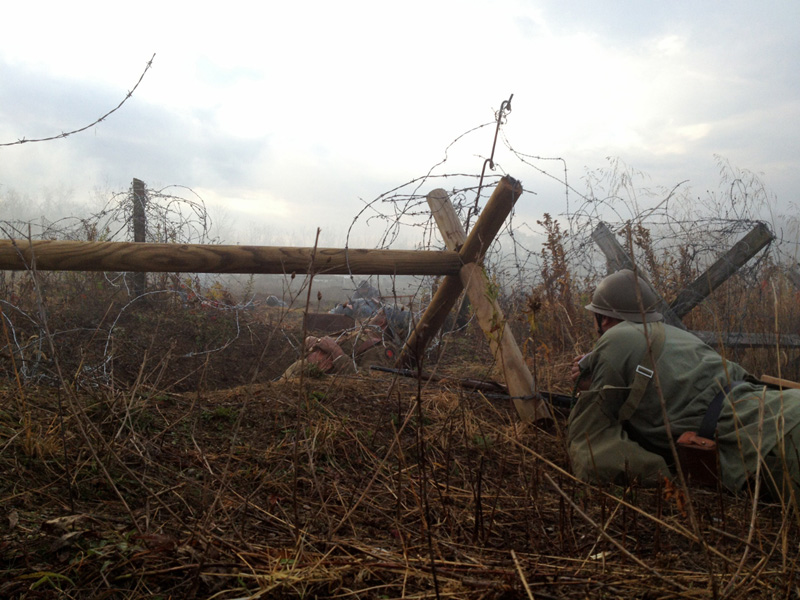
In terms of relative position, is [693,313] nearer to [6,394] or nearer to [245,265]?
[245,265]

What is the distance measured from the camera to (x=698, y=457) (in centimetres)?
265

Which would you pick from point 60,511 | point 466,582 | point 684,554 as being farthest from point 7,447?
point 684,554

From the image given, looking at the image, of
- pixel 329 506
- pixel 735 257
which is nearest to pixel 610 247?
pixel 735 257

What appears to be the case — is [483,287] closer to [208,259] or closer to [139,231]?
[208,259]

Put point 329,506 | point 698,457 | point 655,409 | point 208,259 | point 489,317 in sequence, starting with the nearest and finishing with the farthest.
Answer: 1. point 329,506
2. point 698,457
3. point 655,409
4. point 208,259
5. point 489,317

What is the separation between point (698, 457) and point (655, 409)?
1.15 feet

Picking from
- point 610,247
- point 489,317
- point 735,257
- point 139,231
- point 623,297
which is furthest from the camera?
point 139,231

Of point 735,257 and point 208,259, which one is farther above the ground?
point 735,257

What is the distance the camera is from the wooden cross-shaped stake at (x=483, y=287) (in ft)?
11.5

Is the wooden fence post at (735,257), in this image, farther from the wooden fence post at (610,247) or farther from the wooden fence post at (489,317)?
the wooden fence post at (489,317)

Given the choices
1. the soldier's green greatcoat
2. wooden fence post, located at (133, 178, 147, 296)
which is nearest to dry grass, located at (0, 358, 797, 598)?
the soldier's green greatcoat

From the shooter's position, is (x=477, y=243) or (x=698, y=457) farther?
→ (x=477, y=243)

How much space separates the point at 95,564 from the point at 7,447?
954 mm

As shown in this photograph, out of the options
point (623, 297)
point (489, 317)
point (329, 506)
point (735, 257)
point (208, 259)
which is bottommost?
point (329, 506)
